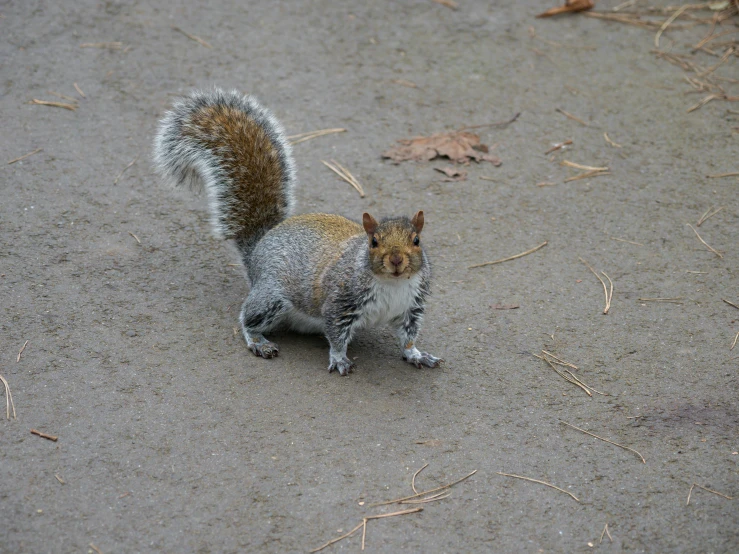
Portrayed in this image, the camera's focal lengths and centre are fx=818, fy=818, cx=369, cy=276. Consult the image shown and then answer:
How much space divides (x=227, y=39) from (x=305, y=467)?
3.31 m

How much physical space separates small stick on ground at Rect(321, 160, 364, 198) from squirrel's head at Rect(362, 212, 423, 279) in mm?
1204

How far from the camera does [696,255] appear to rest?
3.55 m

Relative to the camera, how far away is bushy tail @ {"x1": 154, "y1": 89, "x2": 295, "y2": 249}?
3125 millimetres

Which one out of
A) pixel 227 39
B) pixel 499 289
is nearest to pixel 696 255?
pixel 499 289

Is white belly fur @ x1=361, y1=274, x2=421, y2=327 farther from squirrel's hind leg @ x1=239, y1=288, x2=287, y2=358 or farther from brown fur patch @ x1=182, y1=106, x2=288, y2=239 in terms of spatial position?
brown fur patch @ x1=182, y1=106, x2=288, y2=239

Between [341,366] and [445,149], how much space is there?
5.72 ft

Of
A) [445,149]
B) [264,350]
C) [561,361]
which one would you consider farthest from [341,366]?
[445,149]

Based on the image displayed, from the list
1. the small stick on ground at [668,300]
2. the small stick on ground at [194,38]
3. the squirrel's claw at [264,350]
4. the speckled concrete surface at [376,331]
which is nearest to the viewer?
the speckled concrete surface at [376,331]

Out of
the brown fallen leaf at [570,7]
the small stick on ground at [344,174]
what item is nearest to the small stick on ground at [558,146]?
the small stick on ground at [344,174]

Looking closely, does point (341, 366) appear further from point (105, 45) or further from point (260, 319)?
point (105, 45)

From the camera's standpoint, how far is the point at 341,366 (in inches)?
113

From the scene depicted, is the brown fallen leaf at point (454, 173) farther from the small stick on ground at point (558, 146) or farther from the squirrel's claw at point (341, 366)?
the squirrel's claw at point (341, 366)

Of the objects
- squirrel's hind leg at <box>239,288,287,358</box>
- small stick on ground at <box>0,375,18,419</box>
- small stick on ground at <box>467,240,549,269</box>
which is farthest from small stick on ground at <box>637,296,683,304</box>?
small stick on ground at <box>0,375,18,419</box>

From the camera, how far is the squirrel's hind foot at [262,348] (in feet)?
9.60
